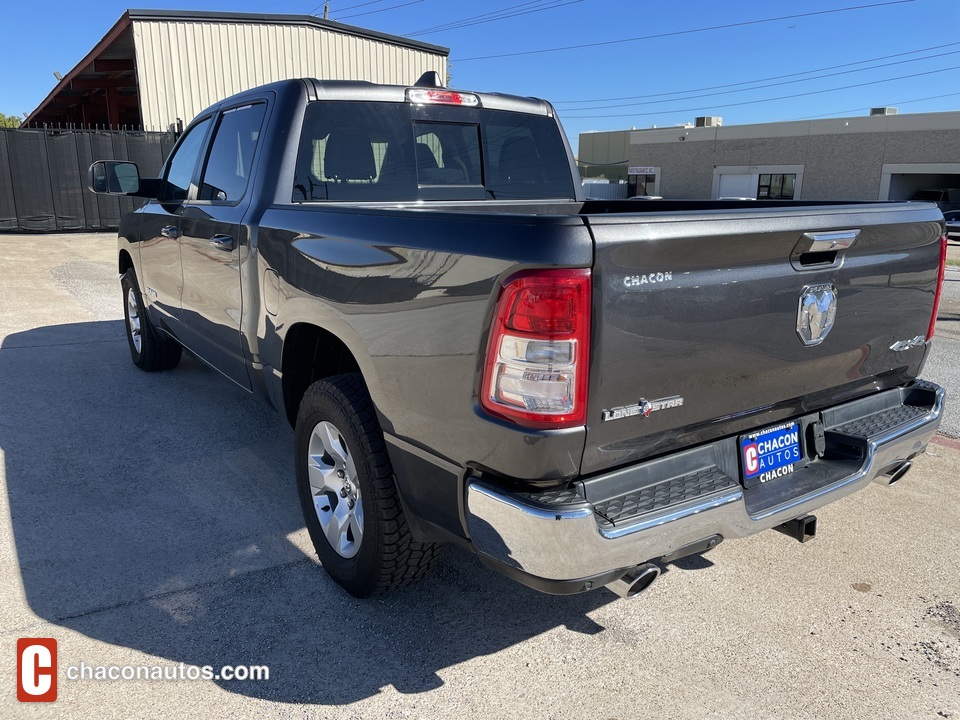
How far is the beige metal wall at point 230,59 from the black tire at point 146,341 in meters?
13.3

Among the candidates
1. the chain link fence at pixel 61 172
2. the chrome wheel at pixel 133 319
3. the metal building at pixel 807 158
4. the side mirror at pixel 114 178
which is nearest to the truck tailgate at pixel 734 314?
the side mirror at pixel 114 178

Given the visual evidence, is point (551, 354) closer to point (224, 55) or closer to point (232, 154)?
point (232, 154)

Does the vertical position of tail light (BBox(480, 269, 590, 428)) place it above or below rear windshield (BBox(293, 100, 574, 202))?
below

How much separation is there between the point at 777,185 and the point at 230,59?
34547mm

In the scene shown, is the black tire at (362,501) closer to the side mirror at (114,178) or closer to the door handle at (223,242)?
the door handle at (223,242)

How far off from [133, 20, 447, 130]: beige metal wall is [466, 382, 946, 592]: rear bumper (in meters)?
17.5

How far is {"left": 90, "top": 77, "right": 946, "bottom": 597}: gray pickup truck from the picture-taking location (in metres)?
2.10

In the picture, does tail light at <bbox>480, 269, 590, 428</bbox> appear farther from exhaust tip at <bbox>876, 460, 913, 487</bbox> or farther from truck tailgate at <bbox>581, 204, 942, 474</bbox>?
exhaust tip at <bbox>876, 460, 913, 487</bbox>

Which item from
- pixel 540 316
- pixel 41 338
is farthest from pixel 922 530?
pixel 41 338

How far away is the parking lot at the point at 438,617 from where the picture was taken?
249 centimetres

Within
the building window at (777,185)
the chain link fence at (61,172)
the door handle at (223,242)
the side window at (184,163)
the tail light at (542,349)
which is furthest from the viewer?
the building window at (777,185)

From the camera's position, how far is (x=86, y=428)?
16.1ft

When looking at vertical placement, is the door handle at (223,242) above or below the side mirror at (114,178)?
below

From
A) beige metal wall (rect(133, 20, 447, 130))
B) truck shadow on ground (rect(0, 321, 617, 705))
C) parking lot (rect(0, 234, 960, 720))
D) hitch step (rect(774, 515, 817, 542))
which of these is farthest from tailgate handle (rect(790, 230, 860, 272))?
beige metal wall (rect(133, 20, 447, 130))
